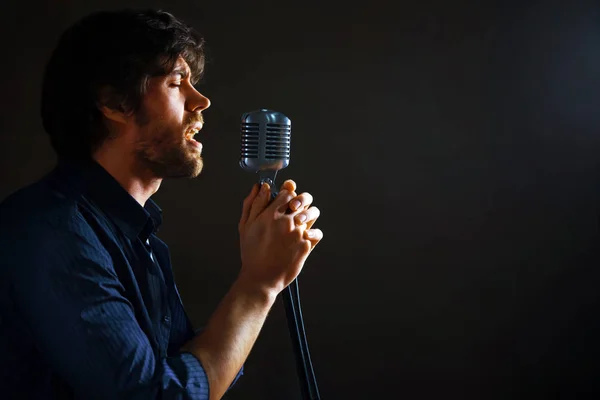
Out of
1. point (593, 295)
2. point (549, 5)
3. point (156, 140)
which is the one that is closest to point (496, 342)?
point (593, 295)

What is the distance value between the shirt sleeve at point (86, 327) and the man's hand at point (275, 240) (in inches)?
8.1

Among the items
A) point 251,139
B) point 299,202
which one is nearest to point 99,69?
point 251,139

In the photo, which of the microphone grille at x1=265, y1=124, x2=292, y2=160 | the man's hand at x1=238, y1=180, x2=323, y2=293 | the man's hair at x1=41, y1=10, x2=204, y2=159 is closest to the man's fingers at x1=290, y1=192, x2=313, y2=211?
the man's hand at x1=238, y1=180, x2=323, y2=293

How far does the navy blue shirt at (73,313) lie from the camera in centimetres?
89

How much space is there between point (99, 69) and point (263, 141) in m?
0.38

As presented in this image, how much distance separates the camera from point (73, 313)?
0.89 m

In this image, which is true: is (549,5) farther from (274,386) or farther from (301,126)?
(274,386)

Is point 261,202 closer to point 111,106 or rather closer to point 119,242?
point 119,242

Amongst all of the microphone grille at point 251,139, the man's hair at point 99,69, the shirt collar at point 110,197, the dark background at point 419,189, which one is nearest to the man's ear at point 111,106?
the man's hair at point 99,69

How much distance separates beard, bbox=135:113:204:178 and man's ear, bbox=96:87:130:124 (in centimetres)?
4

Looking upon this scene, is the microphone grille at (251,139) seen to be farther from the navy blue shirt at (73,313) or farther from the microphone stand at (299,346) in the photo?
the navy blue shirt at (73,313)

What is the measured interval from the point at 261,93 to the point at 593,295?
1.63 metres

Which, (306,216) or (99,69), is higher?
(99,69)

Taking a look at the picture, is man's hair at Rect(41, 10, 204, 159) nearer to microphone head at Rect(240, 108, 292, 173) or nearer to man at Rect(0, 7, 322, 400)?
man at Rect(0, 7, 322, 400)
